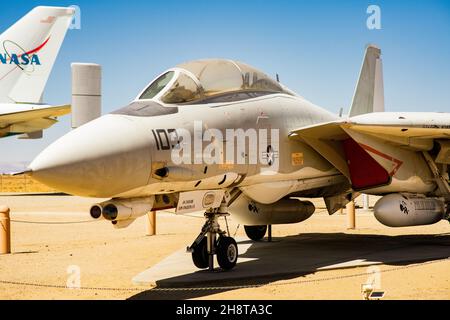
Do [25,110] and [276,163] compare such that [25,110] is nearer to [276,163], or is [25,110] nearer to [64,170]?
[276,163]

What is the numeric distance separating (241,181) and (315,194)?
3.37 metres

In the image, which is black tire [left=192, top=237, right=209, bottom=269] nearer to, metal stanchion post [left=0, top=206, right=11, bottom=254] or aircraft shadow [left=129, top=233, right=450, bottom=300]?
aircraft shadow [left=129, top=233, right=450, bottom=300]

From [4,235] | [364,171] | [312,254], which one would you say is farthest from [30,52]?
[364,171]

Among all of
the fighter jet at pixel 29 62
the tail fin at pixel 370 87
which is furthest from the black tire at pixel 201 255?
the fighter jet at pixel 29 62

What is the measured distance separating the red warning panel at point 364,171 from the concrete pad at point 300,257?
1.24m

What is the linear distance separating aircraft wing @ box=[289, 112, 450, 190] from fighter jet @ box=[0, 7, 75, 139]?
22.3m

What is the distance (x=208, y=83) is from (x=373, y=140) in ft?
10.0

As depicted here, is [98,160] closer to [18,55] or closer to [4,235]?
[4,235]

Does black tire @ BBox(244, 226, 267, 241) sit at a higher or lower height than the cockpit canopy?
lower

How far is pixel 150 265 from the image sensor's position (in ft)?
33.6

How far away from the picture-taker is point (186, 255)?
1116 cm

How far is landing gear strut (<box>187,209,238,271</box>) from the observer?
913cm

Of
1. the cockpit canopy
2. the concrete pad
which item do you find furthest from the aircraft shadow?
the cockpit canopy
